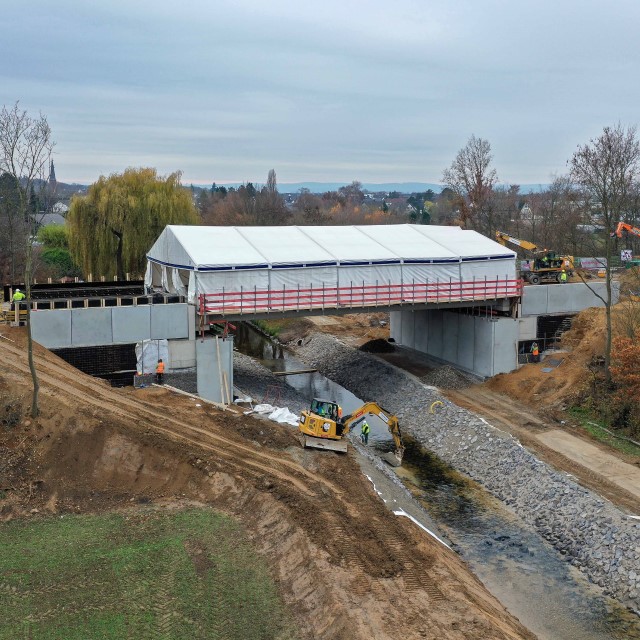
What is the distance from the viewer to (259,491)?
22828 millimetres

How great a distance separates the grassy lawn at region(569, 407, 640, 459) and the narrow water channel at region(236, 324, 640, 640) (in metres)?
6.56

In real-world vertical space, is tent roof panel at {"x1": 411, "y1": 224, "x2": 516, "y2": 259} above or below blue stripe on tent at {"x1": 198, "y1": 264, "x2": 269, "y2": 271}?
above

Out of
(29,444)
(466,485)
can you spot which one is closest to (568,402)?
(466,485)

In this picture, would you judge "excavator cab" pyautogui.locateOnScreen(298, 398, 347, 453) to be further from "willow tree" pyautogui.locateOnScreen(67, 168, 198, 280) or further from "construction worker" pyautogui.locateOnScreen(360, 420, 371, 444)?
"willow tree" pyautogui.locateOnScreen(67, 168, 198, 280)

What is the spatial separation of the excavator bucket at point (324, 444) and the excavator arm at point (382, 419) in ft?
2.21

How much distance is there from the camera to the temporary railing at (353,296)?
114 feet

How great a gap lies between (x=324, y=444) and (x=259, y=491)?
5.47m

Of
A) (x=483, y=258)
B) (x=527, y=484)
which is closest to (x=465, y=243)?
(x=483, y=258)

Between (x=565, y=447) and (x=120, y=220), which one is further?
(x=120, y=220)

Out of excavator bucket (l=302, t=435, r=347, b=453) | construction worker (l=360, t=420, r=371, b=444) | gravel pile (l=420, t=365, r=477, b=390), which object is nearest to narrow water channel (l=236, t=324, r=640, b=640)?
construction worker (l=360, t=420, r=371, b=444)

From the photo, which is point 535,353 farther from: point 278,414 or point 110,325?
point 110,325

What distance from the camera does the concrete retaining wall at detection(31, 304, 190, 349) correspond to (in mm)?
31677

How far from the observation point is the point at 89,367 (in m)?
32.5

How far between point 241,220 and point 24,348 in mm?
71735
